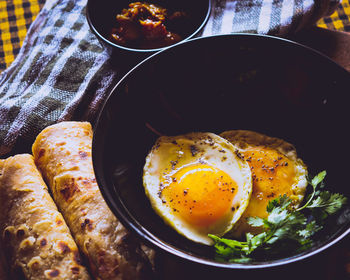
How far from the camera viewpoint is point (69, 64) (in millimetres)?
2268

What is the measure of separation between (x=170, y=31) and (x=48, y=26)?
830 mm

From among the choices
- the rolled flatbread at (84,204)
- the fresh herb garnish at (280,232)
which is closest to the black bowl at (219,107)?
the fresh herb garnish at (280,232)

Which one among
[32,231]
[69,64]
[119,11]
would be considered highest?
[119,11]

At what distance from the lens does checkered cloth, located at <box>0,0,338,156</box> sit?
2.10 meters

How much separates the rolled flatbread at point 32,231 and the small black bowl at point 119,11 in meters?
0.74

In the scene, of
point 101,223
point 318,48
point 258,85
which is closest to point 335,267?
point 258,85

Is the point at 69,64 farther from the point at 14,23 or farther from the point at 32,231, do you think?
the point at 32,231

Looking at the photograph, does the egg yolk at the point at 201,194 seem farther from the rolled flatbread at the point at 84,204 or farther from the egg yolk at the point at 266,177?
the rolled flatbread at the point at 84,204

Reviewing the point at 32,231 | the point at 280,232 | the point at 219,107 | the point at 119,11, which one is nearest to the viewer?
the point at 280,232

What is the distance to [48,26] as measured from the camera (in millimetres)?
2455

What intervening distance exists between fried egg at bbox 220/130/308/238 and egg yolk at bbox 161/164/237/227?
0.11 m

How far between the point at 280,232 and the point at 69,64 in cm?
149

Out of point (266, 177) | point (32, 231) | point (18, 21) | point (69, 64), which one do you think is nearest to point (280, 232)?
point (266, 177)

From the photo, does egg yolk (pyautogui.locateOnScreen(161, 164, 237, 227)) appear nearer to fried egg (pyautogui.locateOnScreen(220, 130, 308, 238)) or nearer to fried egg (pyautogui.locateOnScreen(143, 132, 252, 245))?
fried egg (pyautogui.locateOnScreen(143, 132, 252, 245))
